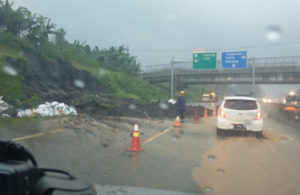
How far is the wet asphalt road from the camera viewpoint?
21.8ft

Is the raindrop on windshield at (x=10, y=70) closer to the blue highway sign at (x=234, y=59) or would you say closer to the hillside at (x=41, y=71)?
the hillside at (x=41, y=71)

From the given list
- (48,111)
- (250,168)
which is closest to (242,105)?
(250,168)

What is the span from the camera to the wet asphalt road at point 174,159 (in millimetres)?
6652

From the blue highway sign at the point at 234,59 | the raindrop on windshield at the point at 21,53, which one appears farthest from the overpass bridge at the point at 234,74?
the raindrop on windshield at the point at 21,53

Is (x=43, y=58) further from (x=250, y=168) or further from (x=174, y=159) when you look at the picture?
(x=250, y=168)

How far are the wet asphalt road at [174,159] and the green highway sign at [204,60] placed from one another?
83.6ft

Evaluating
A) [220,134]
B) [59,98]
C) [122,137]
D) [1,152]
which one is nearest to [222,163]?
[122,137]

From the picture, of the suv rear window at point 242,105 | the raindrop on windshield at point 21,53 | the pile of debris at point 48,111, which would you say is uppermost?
the raindrop on windshield at point 21,53

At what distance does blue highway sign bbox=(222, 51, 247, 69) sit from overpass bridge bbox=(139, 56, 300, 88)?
6.65 m

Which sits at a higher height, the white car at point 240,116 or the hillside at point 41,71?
the hillside at point 41,71

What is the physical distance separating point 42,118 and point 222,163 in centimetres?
931

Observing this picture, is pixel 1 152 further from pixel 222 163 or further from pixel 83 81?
pixel 83 81

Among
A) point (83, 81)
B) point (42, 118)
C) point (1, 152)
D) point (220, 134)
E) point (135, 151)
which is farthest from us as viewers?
point (83, 81)

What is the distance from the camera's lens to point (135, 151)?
9.81 metres
